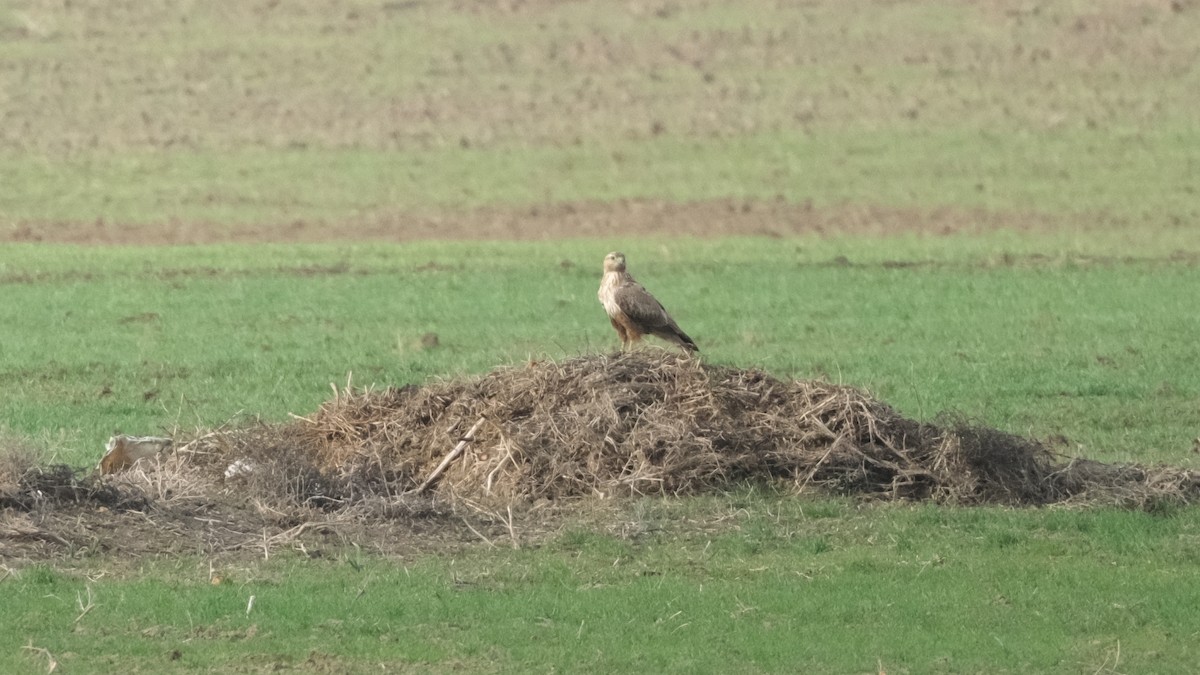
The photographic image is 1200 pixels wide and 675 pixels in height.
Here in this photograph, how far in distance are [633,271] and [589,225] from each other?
18.9ft

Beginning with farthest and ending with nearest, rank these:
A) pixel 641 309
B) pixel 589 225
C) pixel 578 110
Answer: pixel 578 110
pixel 589 225
pixel 641 309

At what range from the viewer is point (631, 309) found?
500 inches

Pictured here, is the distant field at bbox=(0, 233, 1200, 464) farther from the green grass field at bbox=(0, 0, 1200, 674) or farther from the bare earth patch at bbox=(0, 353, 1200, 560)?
the bare earth patch at bbox=(0, 353, 1200, 560)

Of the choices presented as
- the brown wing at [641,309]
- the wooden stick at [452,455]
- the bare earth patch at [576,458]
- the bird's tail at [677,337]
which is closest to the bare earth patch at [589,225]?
the bird's tail at [677,337]

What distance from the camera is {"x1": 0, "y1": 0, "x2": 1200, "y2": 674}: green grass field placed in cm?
857

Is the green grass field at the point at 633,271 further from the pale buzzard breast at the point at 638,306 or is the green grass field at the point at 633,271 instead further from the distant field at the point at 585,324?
the pale buzzard breast at the point at 638,306

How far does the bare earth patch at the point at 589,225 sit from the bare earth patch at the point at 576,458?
A: 17.9 m

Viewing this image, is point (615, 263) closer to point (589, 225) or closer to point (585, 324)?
point (585, 324)

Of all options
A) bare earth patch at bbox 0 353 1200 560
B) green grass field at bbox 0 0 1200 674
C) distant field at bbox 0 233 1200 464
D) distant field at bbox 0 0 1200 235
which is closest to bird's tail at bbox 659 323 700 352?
bare earth patch at bbox 0 353 1200 560

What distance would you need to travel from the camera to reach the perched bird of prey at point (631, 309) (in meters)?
12.7

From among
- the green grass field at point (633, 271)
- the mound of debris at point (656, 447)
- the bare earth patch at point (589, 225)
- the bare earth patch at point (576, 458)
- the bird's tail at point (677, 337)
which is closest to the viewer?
the green grass field at point (633, 271)

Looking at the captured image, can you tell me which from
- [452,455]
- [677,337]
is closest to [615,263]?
[677,337]

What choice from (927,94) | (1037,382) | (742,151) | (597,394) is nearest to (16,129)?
(742,151)

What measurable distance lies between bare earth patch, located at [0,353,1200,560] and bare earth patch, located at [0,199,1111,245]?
17940mm
